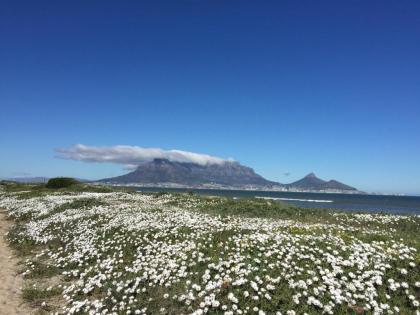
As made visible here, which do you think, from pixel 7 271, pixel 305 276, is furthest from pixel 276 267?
pixel 7 271

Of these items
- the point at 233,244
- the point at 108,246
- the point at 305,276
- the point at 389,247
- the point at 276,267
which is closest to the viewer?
the point at 305,276

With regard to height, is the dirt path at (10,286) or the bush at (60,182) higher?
the bush at (60,182)

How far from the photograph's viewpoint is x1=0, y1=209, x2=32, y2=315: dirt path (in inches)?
466

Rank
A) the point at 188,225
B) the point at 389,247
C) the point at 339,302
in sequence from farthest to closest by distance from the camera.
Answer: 1. the point at 188,225
2. the point at 389,247
3. the point at 339,302

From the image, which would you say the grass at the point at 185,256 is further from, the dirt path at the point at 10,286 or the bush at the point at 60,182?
the bush at the point at 60,182

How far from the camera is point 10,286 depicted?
14.2 meters

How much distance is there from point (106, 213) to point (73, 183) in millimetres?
51573

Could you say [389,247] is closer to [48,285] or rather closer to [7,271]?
[48,285]

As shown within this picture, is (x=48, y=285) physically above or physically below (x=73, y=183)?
below

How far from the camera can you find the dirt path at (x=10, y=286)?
11.8 m

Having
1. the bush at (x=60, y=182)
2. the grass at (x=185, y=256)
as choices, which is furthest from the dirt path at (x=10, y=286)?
the bush at (x=60, y=182)

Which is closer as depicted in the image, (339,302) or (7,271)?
(339,302)

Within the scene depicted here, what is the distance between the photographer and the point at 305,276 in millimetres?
11273

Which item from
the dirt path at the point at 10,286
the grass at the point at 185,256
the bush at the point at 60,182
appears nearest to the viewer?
the grass at the point at 185,256
